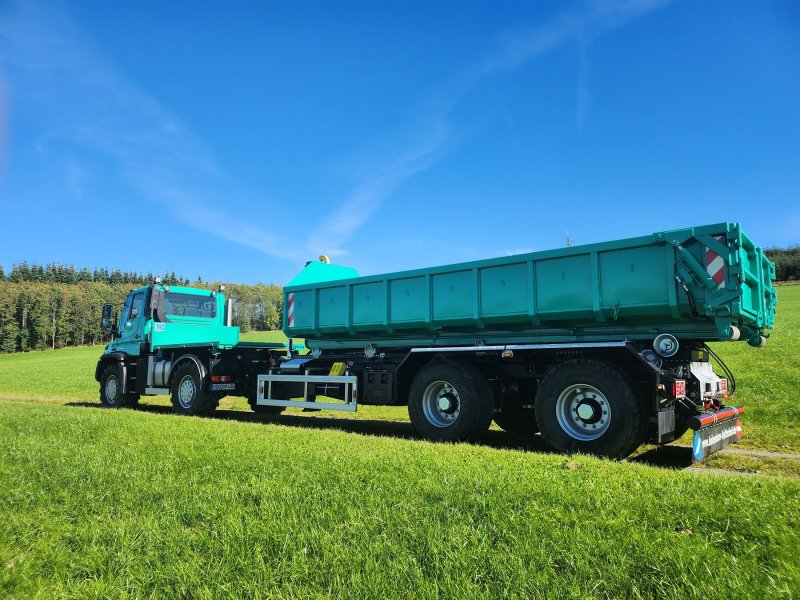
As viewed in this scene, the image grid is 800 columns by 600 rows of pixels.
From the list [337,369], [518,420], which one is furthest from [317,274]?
[518,420]

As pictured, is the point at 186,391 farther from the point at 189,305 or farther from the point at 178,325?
the point at 189,305

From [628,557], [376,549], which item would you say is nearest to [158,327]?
[376,549]

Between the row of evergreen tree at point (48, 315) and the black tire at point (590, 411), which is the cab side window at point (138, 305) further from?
the row of evergreen tree at point (48, 315)

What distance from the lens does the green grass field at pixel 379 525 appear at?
278 cm

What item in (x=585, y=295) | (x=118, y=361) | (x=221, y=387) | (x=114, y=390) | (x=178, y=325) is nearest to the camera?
(x=585, y=295)

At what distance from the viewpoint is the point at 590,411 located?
6957mm

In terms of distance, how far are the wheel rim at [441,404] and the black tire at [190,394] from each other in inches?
251

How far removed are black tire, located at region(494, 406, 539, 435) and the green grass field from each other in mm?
2284

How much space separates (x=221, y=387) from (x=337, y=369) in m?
3.72

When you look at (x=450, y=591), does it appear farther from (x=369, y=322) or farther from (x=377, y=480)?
(x=369, y=322)

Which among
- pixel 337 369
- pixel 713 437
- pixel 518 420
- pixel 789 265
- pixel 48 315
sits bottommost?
pixel 518 420

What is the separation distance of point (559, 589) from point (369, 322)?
7.62m

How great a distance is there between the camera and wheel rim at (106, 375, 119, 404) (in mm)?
15281

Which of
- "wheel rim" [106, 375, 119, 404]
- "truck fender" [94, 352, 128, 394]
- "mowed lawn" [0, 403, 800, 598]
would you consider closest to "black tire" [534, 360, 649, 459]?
"mowed lawn" [0, 403, 800, 598]
